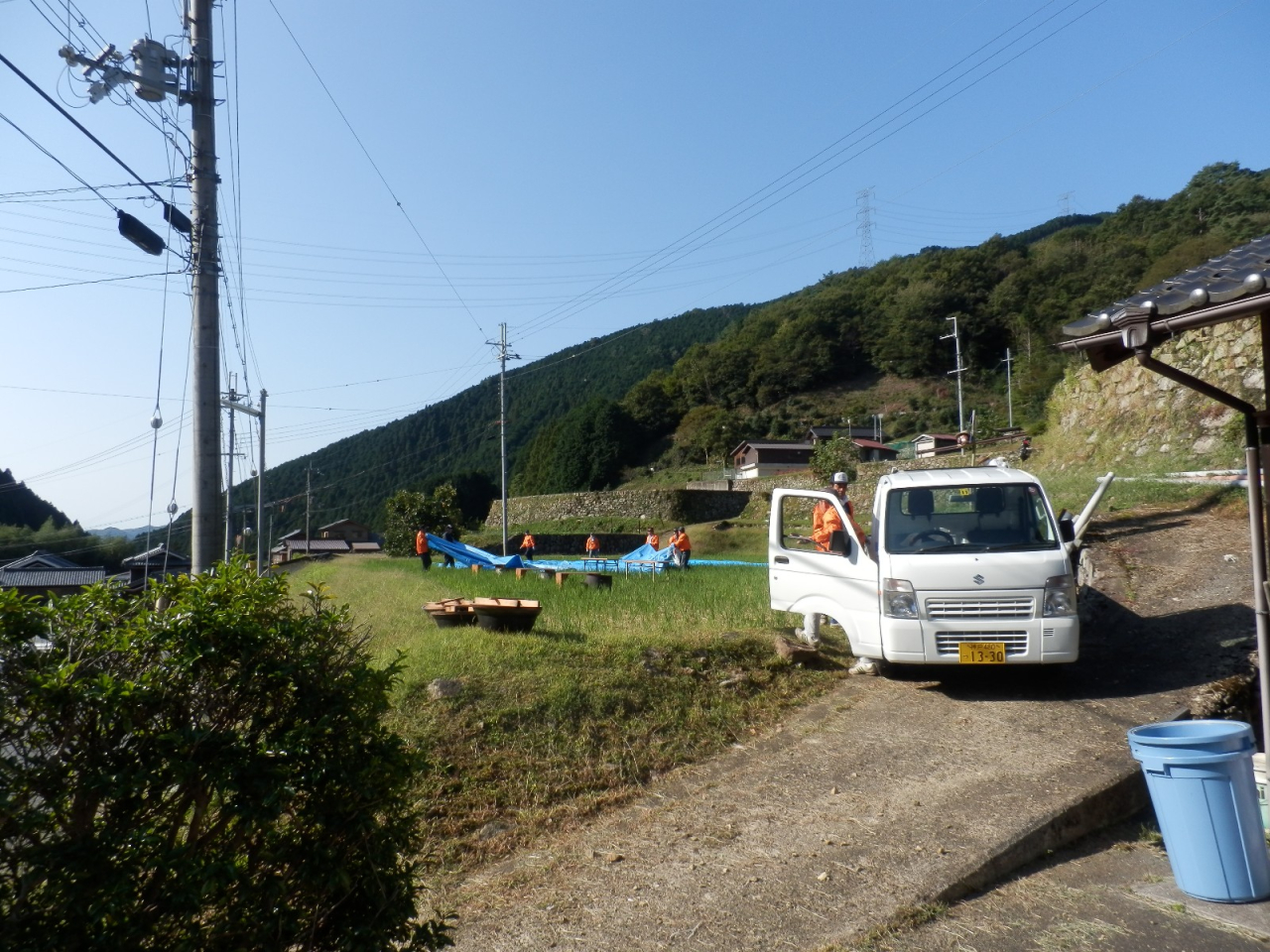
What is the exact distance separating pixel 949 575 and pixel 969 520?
3.56 feet

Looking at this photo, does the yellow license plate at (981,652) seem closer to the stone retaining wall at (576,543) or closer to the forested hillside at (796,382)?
the stone retaining wall at (576,543)

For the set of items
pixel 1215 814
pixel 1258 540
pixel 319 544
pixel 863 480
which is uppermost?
pixel 863 480

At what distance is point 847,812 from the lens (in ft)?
18.7

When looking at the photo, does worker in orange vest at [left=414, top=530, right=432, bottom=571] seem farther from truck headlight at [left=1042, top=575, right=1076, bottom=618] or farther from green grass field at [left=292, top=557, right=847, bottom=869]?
truck headlight at [left=1042, top=575, right=1076, bottom=618]

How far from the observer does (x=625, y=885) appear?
191 inches

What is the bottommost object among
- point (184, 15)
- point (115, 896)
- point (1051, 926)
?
point (1051, 926)

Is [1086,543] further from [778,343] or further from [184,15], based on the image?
[778,343]

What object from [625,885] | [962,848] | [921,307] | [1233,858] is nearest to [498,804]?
[625,885]

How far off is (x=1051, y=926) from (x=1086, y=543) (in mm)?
10071

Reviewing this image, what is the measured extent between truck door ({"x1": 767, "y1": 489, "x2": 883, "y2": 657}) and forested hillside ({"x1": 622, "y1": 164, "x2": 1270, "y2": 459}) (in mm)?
58789

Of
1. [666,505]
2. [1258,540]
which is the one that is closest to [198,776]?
[1258,540]

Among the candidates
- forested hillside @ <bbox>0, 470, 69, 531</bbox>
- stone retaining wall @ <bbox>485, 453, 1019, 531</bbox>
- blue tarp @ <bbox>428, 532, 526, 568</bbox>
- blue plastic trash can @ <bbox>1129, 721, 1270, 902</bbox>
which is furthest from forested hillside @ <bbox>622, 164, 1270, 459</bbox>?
blue plastic trash can @ <bbox>1129, 721, 1270, 902</bbox>

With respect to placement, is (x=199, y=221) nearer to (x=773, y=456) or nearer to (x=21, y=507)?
(x=21, y=507)

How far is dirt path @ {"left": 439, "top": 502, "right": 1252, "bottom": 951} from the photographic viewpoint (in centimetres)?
450
